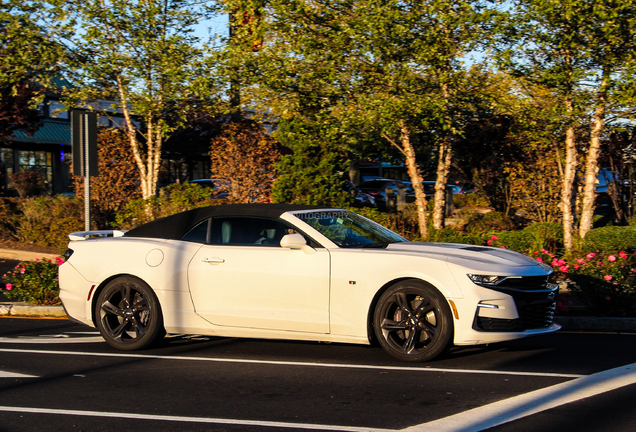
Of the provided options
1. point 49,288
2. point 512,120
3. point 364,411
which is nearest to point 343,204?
point 512,120

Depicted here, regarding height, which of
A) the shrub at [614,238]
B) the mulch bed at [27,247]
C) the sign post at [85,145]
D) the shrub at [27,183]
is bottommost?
the mulch bed at [27,247]

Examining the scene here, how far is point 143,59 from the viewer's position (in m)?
15.5

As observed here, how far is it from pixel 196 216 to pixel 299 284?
58.8 inches

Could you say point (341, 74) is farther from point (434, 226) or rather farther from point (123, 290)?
point (123, 290)

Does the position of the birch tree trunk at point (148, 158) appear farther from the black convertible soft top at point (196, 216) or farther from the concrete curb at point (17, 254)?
the black convertible soft top at point (196, 216)

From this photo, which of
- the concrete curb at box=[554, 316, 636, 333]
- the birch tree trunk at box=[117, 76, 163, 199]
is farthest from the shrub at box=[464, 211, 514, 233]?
the birch tree trunk at box=[117, 76, 163, 199]

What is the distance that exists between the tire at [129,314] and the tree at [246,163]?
972cm

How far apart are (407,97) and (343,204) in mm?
3728

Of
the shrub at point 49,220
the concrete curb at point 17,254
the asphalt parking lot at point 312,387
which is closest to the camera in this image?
the asphalt parking lot at point 312,387

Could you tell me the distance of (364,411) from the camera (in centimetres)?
474

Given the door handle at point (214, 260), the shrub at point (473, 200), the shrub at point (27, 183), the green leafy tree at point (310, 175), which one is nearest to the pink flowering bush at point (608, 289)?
the door handle at point (214, 260)

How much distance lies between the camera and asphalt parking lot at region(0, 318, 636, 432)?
454cm

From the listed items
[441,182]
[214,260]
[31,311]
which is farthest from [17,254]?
[214,260]

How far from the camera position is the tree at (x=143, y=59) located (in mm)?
15039
